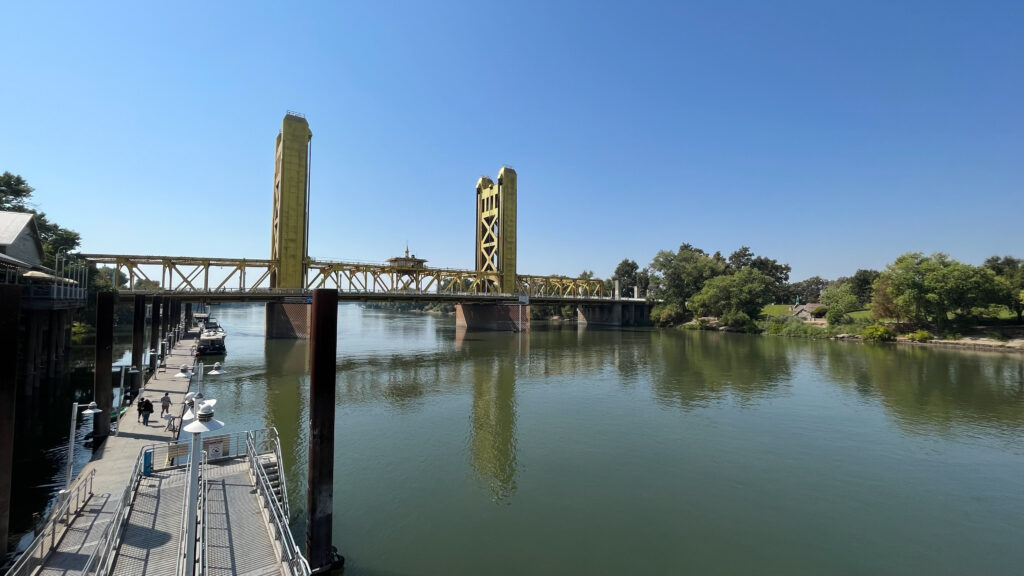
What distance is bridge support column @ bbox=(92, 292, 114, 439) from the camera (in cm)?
1666

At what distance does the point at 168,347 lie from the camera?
4219 cm

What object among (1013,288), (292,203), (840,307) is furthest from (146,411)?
(1013,288)

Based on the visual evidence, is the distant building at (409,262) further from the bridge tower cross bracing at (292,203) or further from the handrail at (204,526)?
the handrail at (204,526)

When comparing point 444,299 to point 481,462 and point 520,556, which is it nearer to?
point 481,462

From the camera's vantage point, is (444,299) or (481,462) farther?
(444,299)

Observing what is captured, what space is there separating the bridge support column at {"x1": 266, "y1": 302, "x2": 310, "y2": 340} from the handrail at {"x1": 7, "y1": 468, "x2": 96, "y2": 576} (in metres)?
46.5

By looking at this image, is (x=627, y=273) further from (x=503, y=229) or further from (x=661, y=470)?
(x=661, y=470)

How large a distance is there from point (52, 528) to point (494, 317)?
242 feet

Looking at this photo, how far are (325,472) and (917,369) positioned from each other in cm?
5142

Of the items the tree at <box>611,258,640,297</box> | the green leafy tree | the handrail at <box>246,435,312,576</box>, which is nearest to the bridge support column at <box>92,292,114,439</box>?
the handrail at <box>246,435,312,576</box>

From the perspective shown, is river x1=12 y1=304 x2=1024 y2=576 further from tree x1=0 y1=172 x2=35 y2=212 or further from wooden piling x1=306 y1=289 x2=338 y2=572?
tree x1=0 y1=172 x2=35 y2=212

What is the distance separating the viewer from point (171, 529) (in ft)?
31.5

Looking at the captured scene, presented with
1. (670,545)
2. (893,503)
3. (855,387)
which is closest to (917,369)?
(855,387)

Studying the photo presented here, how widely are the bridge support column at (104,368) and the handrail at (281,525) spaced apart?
8795mm
